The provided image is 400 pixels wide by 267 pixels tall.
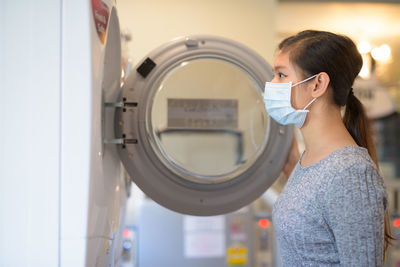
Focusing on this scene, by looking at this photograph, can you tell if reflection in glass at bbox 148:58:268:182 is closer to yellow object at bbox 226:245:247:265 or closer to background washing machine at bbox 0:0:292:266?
background washing machine at bbox 0:0:292:266

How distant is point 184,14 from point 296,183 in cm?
218

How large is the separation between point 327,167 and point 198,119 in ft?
2.13

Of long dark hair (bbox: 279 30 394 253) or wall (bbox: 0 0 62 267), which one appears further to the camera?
long dark hair (bbox: 279 30 394 253)

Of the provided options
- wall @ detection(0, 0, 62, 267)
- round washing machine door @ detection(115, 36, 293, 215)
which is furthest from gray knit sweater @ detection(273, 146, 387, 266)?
wall @ detection(0, 0, 62, 267)

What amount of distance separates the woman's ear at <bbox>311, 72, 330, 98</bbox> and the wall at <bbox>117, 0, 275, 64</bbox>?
6.54ft

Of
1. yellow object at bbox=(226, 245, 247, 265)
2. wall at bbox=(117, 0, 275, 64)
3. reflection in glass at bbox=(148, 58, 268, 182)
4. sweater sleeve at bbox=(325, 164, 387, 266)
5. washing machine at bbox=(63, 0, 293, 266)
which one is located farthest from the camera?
wall at bbox=(117, 0, 275, 64)

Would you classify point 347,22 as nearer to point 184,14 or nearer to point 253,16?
point 253,16

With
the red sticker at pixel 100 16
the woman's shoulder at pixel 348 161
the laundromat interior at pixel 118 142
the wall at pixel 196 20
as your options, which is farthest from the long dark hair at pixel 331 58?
the wall at pixel 196 20

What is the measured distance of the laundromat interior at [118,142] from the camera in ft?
3.01

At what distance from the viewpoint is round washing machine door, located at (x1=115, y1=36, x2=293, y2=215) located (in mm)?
1336

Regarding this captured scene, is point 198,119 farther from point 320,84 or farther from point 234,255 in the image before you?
point 234,255

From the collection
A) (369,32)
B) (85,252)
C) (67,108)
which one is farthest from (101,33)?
(369,32)

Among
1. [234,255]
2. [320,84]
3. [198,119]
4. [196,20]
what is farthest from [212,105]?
[196,20]

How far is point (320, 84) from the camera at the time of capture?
105 cm
